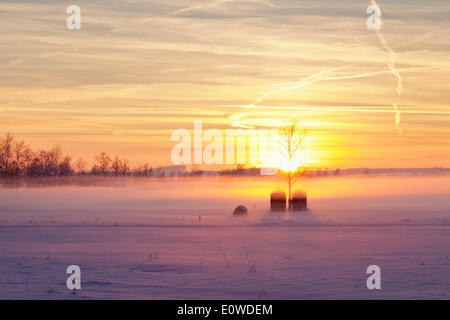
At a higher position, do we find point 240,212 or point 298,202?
point 298,202

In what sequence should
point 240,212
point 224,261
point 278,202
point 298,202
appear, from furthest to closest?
point 298,202, point 278,202, point 240,212, point 224,261

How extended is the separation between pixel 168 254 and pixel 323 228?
1028cm

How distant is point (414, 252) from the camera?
18.2 m

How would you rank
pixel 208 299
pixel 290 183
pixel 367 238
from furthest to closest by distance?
pixel 290 183 < pixel 367 238 < pixel 208 299

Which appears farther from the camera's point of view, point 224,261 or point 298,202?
point 298,202

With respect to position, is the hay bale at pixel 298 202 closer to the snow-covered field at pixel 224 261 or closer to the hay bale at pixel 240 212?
the hay bale at pixel 240 212

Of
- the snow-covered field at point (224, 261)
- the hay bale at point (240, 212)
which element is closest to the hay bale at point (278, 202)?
the hay bale at point (240, 212)

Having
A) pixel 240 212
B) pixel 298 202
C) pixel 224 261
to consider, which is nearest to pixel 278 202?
pixel 298 202

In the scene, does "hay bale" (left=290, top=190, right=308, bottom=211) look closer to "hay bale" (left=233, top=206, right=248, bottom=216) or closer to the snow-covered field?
"hay bale" (left=233, top=206, right=248, bottom=216)

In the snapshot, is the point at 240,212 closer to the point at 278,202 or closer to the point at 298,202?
the point at 278,202

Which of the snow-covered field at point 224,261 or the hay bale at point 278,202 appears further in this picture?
the hay bale at point 278,202

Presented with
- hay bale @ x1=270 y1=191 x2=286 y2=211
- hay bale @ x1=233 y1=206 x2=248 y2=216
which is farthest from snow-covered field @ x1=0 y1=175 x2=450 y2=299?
hay bale @ x1=270 y1=191 x2=286 y2=211
